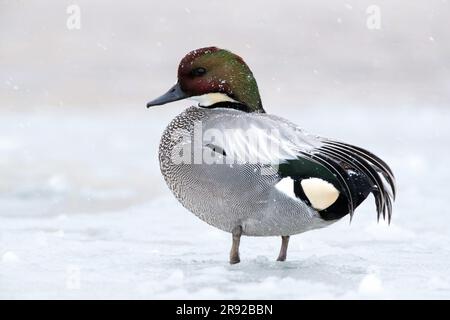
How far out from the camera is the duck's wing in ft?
14.0

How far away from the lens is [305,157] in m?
4.27

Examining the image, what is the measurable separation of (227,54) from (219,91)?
197 millimetres

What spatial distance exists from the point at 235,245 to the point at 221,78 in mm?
871

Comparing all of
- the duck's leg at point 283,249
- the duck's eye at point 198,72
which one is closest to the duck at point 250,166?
the duck's eye at point 198,72

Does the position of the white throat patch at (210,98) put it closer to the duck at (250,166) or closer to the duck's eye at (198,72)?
the duck at (250,166)

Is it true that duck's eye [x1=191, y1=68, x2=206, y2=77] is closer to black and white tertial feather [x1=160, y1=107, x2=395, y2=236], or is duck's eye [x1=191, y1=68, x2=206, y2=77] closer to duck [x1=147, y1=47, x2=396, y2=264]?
duck [x1=147, y1=47, x2=396, y2=264]

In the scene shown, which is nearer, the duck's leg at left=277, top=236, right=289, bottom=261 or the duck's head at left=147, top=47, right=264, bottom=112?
the duck's head at left=147, top=47, right=264, bottom=112

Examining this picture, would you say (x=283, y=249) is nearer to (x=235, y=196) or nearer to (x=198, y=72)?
(x=235, y=196)

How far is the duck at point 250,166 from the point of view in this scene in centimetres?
427

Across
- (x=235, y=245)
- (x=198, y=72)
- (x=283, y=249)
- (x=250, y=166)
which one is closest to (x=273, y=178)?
(x=250, y=166)

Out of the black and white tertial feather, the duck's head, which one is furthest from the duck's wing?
the duck's head

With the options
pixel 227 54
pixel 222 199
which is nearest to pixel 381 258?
pixel 222 199

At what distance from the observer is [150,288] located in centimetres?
408

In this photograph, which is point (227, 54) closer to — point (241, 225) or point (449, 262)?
point (241, 225)
